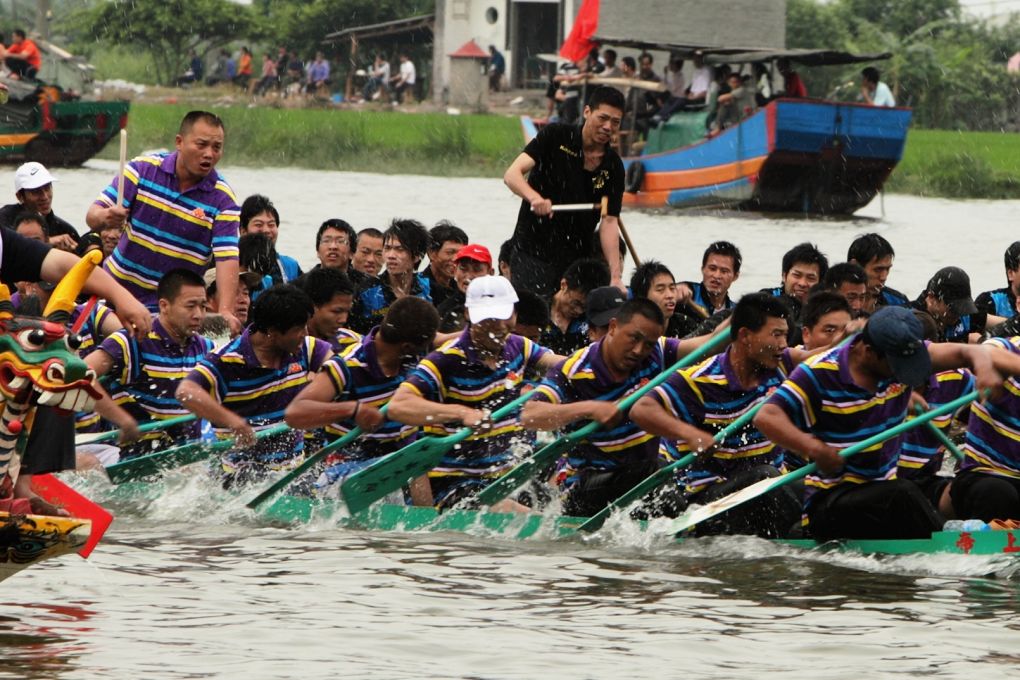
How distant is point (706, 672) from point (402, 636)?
88 cm

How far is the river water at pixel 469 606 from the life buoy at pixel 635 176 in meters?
15.5

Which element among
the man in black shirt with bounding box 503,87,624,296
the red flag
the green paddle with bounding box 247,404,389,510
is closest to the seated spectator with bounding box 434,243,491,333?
the man in black shirt with bounding box 503,87,624,296

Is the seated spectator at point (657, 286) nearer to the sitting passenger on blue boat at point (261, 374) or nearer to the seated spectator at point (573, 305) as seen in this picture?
the seated spectator at point (573, 305)

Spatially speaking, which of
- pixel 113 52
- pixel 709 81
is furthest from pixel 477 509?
pixel 113 52

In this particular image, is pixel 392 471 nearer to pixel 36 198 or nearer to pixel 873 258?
pixel 873 258

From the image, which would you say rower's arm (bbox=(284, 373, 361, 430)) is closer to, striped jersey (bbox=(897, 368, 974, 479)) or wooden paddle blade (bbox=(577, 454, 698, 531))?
wooden paddle blade (bbox=(577, 454, 698, 531))

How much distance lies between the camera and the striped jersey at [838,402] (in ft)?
18.6

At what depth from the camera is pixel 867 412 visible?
18.7 ft

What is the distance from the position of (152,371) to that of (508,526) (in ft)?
5.27

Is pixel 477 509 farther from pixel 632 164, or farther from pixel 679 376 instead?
pixel 632 164

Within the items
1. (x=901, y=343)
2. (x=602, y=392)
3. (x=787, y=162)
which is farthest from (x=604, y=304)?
(x=787, y=162)

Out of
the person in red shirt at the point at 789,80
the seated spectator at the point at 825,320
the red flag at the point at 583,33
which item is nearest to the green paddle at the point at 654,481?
the seated spectator at the point at 825,320

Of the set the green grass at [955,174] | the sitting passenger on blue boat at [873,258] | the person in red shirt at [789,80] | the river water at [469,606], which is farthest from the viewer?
the green grass at [955,174]

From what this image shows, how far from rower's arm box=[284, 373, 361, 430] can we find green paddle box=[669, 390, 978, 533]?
1223 mm
